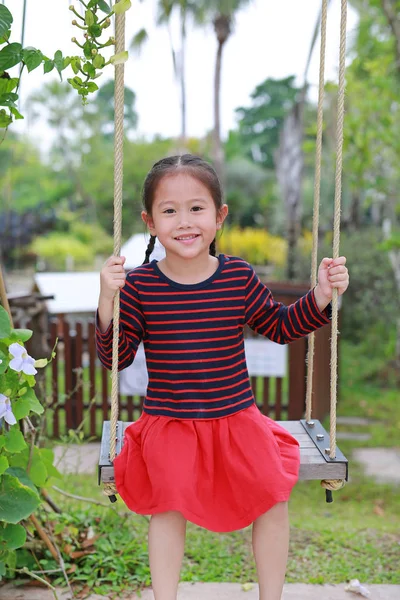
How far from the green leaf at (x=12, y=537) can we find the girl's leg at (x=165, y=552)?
418 millimetres

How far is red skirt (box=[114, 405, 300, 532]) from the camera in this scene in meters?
1.94

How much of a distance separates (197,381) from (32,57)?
107 cm

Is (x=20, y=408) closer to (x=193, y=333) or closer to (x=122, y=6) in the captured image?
(x=193, y=333)

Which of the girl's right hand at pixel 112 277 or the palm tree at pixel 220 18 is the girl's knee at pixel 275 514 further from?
the palm tree at pixel 220 18

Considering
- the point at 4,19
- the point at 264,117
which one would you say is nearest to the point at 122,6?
the point at 4,19

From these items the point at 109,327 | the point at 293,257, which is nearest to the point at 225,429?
the point at 109,327

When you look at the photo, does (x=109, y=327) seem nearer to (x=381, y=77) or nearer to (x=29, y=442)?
(x=29, y=442)

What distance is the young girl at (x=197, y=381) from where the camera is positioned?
1.95 meters

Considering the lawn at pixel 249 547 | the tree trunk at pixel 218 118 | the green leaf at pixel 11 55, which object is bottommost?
the lawn at pixel 249 547

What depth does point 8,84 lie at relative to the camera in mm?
2096

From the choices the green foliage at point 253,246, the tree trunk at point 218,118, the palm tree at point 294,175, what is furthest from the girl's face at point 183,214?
the green foliage at point 253,246

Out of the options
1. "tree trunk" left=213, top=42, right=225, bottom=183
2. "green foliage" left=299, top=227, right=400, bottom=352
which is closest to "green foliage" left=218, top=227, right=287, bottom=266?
"tree trunk" left=213, top=42, right=225, bottom=183

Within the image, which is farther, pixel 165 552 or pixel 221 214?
pixel 221 214

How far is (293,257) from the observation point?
11523mm
